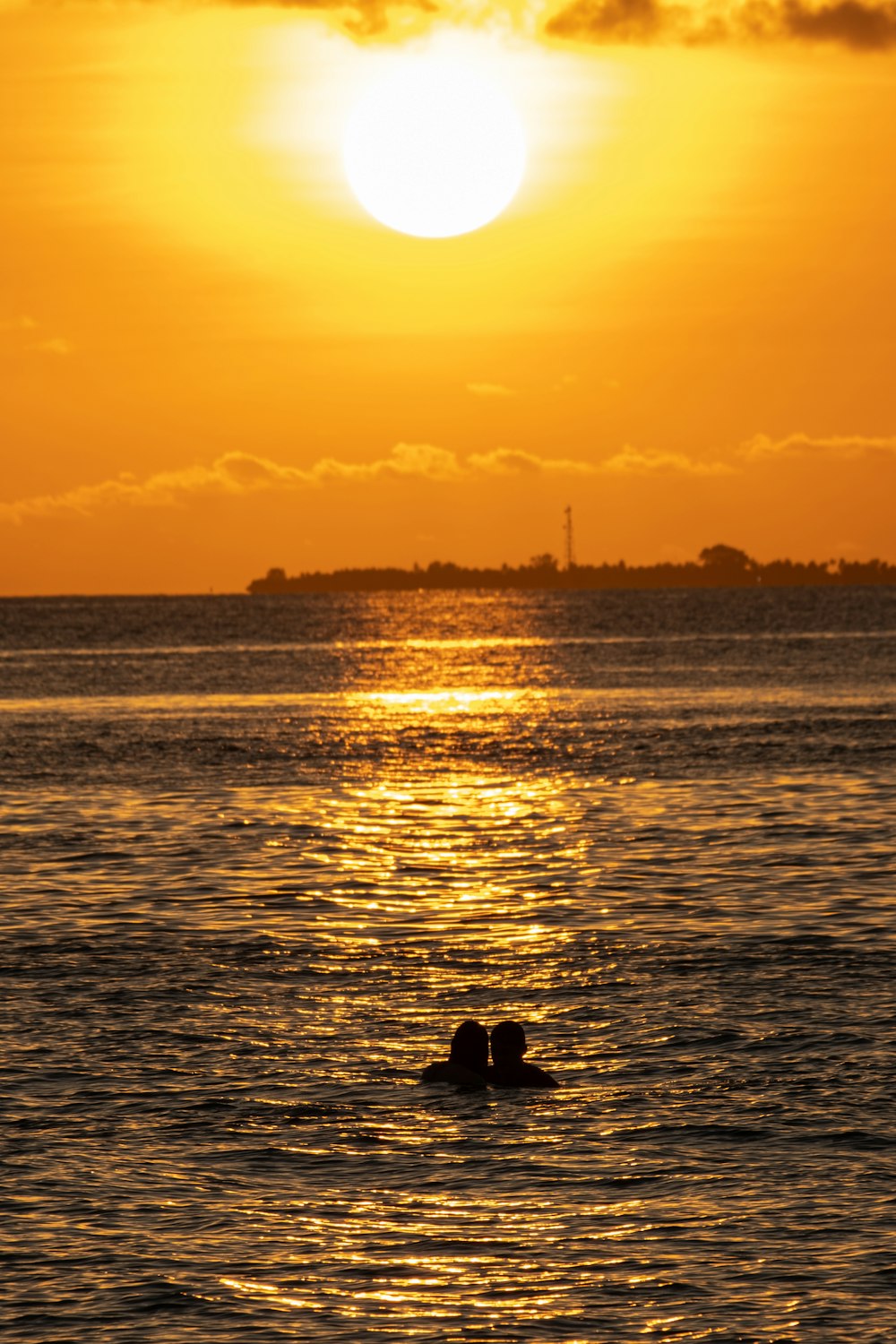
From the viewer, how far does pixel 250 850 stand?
A: 46.8 metres

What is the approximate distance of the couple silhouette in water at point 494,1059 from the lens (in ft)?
77.6

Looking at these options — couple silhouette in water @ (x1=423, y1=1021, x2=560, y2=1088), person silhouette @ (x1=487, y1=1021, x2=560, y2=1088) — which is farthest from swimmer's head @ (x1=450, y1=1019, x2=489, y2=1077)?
person silhouette @ (x1=487, y1=1021, x2=560, y2=1088)

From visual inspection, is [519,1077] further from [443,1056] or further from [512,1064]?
[443,1056]

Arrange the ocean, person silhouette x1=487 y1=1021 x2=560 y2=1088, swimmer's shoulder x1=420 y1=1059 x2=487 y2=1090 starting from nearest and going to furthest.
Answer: the ocean, swimmer's shoulder x1=420 y1=1059 x2=487 y2=1090, person silhouette x1=487 y1=1021 x2=560 y2=1088

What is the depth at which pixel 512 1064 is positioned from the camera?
2373 centimetres

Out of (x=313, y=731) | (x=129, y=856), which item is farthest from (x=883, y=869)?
(x=313, y=731)

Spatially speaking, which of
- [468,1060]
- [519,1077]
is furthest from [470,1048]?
[519,1077]

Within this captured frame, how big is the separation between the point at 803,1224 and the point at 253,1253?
219 inches

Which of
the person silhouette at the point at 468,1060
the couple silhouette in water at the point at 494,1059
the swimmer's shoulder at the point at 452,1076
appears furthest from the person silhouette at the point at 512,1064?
the swimmer's shoulder at the point at 452,1076

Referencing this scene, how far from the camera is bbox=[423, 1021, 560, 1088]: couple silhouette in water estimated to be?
2366 centimetres

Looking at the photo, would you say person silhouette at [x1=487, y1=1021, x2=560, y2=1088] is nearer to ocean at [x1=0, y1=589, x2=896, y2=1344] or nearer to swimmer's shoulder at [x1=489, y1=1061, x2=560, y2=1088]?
swimmer's shoulder at [x1=489, y1=1061, x2=560, y2=1088]

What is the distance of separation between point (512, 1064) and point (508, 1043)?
0.30m

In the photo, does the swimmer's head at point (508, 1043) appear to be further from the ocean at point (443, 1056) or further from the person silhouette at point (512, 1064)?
the ocean at point (443, 1056)

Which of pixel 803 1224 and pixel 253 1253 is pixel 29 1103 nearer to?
pixel 253 1253
